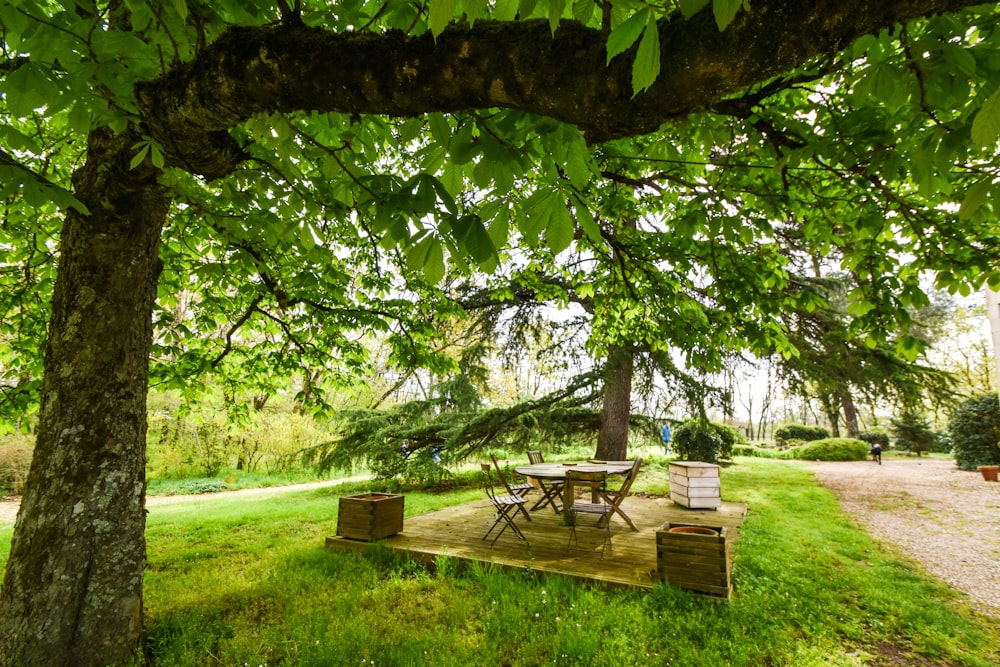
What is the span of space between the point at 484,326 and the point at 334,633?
8.88m

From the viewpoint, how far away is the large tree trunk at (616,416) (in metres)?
11.0

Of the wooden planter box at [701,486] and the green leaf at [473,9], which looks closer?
the green leaf at [473,9]

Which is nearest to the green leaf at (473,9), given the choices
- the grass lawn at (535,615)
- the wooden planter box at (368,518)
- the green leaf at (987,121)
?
the green leaf at (987,121)

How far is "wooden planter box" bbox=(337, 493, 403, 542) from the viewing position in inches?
227

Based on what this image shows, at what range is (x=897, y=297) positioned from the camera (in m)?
3.56

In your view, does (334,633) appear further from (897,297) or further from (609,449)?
(609,449)

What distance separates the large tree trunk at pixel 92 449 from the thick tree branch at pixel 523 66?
6.47ft

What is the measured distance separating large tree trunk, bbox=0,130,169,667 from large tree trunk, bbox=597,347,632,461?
29.9ft

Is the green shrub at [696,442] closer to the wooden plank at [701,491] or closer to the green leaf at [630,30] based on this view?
the wooden plank at [701,491]

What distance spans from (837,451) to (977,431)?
575cm

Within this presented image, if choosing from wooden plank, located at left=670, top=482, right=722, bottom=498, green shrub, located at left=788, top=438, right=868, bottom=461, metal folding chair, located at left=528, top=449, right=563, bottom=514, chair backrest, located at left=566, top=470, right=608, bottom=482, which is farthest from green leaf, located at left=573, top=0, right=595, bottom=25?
green shrub, located at left=788, top=438, right=868, bottom=461

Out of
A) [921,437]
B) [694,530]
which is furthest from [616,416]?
[921,437]

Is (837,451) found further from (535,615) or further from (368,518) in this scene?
(368,518)

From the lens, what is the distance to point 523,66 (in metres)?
1.37
